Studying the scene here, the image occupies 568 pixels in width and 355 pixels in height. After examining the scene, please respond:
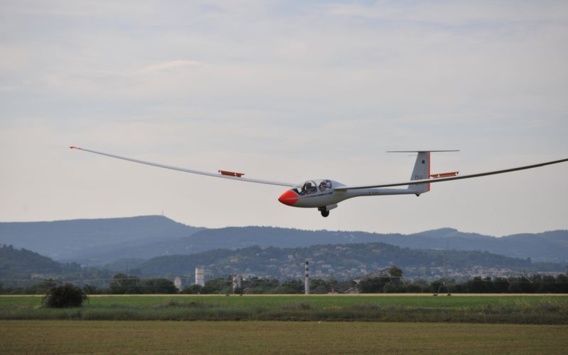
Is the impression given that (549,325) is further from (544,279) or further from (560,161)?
(544,279)

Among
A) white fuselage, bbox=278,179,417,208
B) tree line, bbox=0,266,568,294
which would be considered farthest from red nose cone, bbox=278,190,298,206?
tree line, bbox=0,266,568,294

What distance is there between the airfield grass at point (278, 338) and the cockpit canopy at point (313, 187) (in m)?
6.74

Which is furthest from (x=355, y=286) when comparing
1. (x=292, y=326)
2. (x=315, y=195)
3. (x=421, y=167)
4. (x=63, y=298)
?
(x=315, y=195)

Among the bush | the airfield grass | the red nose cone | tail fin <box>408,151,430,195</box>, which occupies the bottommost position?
the airfield grass

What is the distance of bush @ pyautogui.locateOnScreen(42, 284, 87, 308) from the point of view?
62469 mm

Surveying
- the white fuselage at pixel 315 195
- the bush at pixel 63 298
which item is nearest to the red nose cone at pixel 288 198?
the white fuselage at pixel 315 195

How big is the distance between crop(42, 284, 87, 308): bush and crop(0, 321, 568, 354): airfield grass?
329 inches

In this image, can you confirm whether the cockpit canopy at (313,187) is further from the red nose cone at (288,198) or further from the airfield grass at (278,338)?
the airfield grass at (278,338)

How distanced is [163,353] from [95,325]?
50.0ft

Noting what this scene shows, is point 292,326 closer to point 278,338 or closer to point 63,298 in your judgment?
point 278,338

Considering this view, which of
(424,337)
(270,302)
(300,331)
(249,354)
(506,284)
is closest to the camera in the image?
(249,354)

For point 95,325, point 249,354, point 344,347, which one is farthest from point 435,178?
point 95,325

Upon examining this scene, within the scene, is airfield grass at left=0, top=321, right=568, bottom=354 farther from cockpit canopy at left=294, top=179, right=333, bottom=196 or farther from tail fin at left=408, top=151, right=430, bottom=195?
tail fin at left=408, top=151, right=430, bottom=195

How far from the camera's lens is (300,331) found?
158ft
